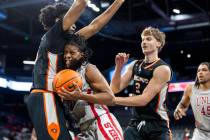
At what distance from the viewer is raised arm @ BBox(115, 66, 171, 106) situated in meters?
4.25

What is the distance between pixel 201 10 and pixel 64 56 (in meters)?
17.1

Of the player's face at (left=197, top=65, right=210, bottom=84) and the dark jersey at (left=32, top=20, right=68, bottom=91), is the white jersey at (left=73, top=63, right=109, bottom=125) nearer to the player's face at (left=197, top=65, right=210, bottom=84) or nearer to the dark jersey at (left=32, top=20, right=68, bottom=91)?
the dark jersey at (left=32, top=20, right=68, bottom=91)

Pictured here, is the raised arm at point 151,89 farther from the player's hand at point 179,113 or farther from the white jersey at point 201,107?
the white jersey at point 201,107

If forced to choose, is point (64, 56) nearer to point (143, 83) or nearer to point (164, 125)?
point (143, 83)

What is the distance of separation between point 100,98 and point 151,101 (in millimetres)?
1053

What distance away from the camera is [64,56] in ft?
12.1

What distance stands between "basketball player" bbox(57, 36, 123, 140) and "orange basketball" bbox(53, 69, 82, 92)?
5cm

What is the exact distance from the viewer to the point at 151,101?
451 cm

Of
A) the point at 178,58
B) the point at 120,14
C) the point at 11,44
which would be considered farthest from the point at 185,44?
the point at 11,44

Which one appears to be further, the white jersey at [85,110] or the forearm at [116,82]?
the forearm at [116,82]

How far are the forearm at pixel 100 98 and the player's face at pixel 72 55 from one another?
1.20ft

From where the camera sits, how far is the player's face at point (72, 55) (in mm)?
3656

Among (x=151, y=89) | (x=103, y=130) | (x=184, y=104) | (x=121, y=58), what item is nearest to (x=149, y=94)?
(x=151, y=89)

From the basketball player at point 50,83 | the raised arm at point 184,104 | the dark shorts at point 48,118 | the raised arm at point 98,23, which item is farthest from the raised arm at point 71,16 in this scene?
the raised arm at point 184,104
